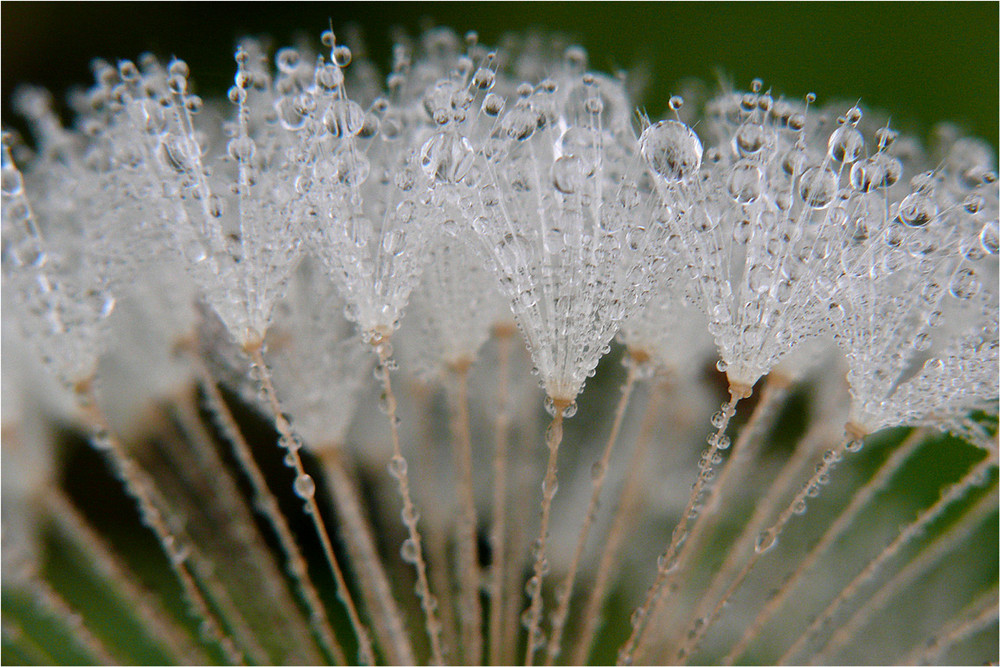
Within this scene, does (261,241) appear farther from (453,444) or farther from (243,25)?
(243,25)

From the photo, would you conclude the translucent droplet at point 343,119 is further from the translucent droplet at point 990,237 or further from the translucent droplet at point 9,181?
the translucent droplet at point 990,237

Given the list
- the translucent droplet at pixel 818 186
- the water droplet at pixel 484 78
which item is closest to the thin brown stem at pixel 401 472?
the water droplet at pixel 484 78

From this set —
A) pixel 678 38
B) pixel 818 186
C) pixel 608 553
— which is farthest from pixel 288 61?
pixel 678 38

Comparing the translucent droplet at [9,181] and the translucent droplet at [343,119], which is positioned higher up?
the translucent droplet at [9,181]

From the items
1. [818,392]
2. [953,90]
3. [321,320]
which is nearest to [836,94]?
[953,90]

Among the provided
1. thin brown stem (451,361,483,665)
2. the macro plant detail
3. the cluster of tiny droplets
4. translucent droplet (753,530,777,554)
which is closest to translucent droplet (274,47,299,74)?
the macro plant detail

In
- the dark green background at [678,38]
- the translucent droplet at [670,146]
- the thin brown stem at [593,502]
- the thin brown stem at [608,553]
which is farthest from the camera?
the dark green background at [678,38]

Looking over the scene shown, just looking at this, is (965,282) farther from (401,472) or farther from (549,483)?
(401,472)

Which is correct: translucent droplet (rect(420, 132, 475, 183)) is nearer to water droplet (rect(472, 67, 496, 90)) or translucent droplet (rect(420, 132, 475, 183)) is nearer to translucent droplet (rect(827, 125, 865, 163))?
water droplet (rect(472, 67, 496, 90))
